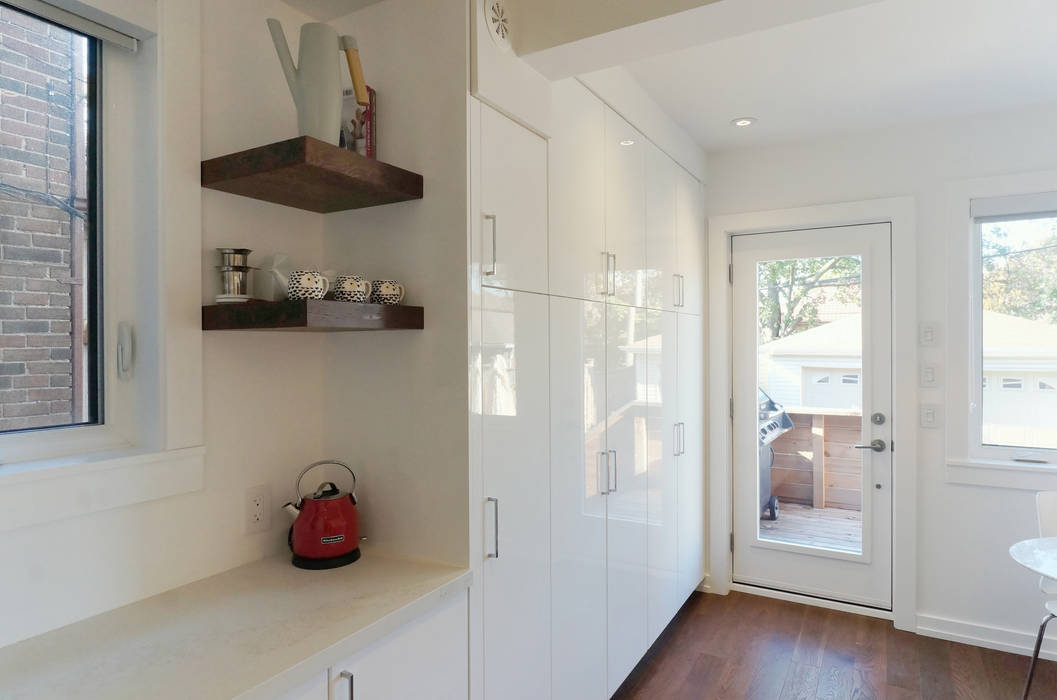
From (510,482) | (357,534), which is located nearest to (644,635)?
(510,482)

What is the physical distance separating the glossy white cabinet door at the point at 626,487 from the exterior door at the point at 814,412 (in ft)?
3.86

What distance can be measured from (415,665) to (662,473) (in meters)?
1.71

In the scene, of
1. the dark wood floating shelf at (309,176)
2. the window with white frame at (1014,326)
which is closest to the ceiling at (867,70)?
the window with white frame at (1014,326)

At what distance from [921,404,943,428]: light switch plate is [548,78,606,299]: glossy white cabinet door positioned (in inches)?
76.5

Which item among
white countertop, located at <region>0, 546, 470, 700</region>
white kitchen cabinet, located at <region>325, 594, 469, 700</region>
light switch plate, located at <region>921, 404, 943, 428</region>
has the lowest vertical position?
white kitchen cabinet, located at <region>325, 594, 469, 700</region>

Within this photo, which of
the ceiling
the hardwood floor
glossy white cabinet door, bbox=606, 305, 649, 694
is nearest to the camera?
the ceiling

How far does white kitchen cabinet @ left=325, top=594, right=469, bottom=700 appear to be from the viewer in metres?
1.25

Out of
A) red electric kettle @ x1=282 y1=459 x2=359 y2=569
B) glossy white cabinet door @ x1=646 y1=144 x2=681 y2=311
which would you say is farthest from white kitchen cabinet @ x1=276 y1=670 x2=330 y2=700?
glossy white cabinet door @ x1=646 y1=144 x2=681 y2=311

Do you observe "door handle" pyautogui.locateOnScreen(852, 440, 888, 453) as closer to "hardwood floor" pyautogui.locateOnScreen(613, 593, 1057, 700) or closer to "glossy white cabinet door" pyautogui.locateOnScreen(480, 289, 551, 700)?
"hardwood floor" pyautogui.locateOnScreen(613, 593, 1057, 700)

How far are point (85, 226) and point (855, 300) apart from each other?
3329mm

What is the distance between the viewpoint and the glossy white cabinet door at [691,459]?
317cm

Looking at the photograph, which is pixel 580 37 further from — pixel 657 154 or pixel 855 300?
pixel 855 300

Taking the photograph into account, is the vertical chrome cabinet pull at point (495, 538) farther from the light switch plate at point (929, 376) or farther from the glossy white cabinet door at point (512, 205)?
the light switch plate at point (929, 376)

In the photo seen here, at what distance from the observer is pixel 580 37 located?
1.66m
